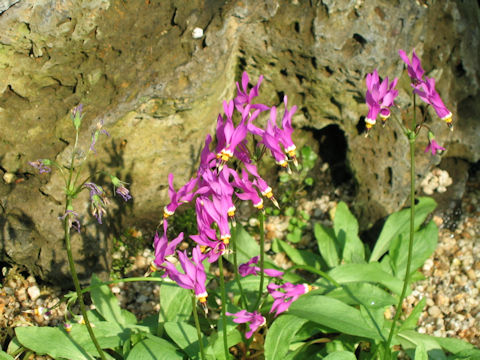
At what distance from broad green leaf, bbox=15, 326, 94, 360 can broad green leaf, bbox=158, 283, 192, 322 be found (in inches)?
18.4

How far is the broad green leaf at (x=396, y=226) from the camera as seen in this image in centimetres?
396

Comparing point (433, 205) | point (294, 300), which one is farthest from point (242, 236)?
point (433, 205)

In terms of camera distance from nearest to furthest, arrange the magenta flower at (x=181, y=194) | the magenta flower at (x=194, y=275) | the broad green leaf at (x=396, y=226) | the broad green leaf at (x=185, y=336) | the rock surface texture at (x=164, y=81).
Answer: the magenta flower at (x=194, y=275) → the magenta flower at (x=181, y=194) → the broad green leaf at (x=185, y=336) → the rock surface texture at (x=164, y=81) → the broad green leaf at (x=396, y=226)

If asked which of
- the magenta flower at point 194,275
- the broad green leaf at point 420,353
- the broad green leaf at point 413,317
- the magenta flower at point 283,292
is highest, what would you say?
the magenta flower at point 194,275

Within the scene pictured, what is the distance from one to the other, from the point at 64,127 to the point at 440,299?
274 centimetres

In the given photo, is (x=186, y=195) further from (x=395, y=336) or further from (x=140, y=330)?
(x=395, y=336)

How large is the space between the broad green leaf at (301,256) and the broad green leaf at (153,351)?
127 centimetres

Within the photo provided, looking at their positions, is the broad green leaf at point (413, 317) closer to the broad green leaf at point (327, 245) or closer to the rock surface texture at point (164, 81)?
the broad green leaf at point (327, 245)

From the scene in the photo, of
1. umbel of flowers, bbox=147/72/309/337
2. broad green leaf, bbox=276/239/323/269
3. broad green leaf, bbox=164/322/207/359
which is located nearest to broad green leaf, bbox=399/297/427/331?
broad green leaf, bbox=276/239/323/269

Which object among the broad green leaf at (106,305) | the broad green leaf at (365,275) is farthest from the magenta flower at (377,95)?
the broad green leaf at (106,305)

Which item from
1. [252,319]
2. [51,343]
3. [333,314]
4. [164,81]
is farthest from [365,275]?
[51,343]

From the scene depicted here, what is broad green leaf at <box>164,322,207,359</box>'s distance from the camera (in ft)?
9.51

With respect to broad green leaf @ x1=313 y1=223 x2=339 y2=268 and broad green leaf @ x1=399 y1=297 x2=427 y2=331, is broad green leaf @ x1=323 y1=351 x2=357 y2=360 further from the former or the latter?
broad green leaf @ x1=313 y1=223 x2=339 y2=268

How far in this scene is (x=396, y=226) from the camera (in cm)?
401
